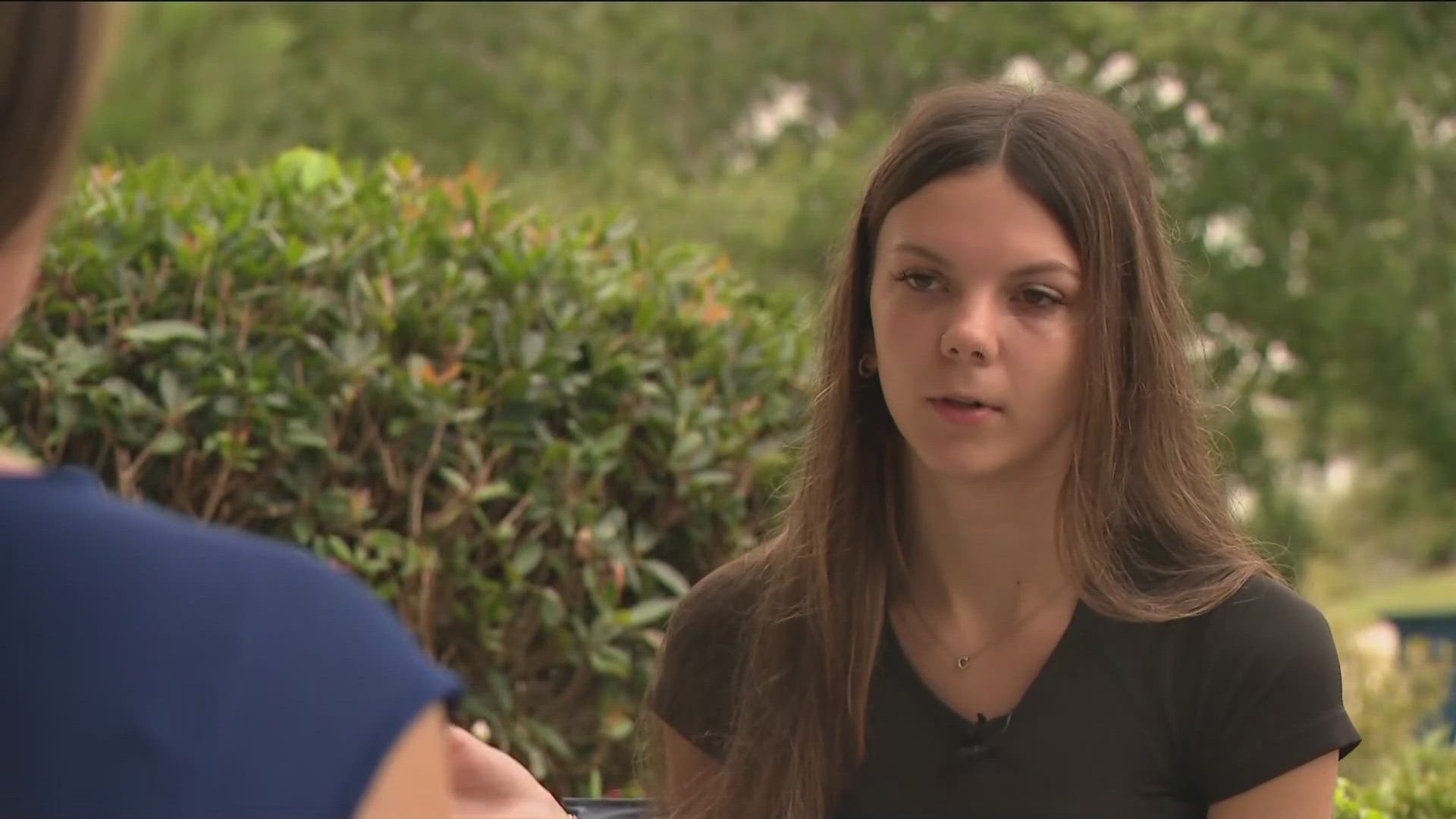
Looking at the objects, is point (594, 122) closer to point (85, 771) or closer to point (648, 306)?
point (648, 306)

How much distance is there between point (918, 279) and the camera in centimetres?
194

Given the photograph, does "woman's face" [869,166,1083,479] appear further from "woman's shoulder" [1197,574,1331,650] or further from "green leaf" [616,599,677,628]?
"green leaf" [616,599,677,628]

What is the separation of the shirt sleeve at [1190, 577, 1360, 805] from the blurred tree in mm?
3825

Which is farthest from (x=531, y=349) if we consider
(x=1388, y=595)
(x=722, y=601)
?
(x=1388, y=595)

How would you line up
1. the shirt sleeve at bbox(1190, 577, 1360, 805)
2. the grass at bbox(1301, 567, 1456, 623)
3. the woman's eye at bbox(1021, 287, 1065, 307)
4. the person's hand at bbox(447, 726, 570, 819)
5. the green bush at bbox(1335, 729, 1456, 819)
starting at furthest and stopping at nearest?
the grass at bbox(1301, 567, 1456, 623) → the green bush at bbox(1335, 729, 1456, 819) → the woman's eye at bbox(1021, 287, 1065, 307) → the shirt sleeve at bbox(1190, 577, 1360, 805) → the person's hand at bbox(447, 726, 570, 819)

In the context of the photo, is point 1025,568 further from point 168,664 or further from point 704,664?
point 168,664

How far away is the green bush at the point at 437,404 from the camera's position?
325cm

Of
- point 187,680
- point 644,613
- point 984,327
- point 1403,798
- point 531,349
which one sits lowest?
point 644,613

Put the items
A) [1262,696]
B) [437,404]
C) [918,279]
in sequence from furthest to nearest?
[437,404], [918,279], [1262,696]

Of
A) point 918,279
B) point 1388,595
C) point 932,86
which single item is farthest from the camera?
point 1388,595

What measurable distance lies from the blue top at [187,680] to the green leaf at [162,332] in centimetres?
256

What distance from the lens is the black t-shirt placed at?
1.81 m

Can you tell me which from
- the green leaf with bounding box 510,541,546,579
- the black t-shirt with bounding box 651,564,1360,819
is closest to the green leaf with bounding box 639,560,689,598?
the green leaf with bounding box 510,541,546,579

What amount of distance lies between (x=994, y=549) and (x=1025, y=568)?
41 millimetres
